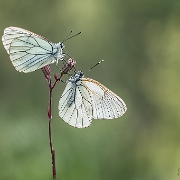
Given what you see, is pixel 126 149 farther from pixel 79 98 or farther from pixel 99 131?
pixel 79 98

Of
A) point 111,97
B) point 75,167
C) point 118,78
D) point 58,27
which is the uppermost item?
point 58,27

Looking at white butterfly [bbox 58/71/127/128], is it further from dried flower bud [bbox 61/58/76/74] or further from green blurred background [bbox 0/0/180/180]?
green blurred background [bbox 0/0/180/180]

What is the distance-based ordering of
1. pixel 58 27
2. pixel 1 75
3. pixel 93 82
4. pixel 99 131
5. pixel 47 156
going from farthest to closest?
pixel 58 27
pixel 1 75
pixel 99 131
pixel 47 156
pixel 93 82

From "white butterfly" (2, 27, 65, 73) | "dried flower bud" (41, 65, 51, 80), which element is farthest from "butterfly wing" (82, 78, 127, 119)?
"dried flower bud" (41, 65, 51, 80)

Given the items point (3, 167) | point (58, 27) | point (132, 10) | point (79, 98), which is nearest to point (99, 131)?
point (3, 167)

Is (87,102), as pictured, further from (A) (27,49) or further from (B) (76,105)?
(A) (27,49)

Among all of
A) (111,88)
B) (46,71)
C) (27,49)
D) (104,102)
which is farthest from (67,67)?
(111,88)
